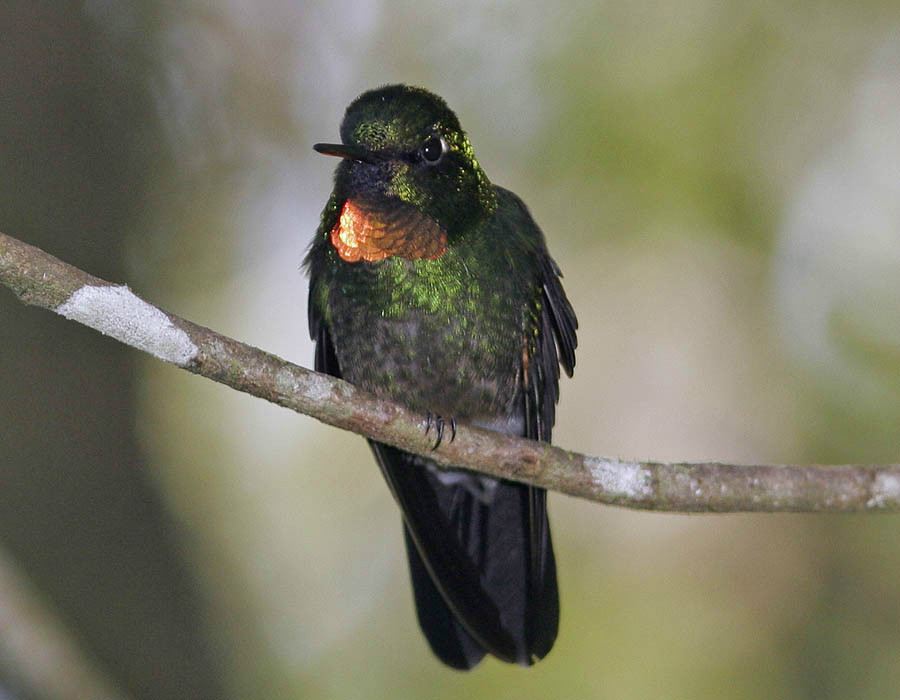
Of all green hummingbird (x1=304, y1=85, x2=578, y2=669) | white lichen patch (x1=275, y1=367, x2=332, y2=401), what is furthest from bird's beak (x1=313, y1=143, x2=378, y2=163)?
white lichen patch (x1=275, y1=367, x2=332, y2=401)

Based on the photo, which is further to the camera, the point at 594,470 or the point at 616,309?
the point at 616,309

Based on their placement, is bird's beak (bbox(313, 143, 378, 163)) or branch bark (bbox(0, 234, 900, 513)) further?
bird's beak (bbox(313, 143, 378, 163))

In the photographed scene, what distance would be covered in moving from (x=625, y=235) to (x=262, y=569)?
3.13m

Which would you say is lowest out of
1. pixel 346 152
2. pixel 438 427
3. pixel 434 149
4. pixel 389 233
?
pixel 438 427

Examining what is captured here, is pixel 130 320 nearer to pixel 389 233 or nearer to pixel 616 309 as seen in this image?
pixel 389 233

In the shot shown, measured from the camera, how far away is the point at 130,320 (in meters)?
2.14

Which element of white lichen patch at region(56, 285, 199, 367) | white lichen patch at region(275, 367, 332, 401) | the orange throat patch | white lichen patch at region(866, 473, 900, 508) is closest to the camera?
white lichen patch at region(56, 285, 199, 367)

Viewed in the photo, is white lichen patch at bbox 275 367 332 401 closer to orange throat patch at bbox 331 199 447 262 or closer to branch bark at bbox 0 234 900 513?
branch bark at bbox 0 234 900 513

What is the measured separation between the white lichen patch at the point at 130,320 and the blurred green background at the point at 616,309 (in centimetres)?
152

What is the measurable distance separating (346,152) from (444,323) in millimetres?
694

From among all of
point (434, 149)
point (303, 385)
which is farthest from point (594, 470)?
point (434, 149)

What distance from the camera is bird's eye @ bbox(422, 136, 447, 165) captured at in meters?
3.21

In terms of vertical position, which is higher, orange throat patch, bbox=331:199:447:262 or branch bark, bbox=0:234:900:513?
orange throat patch, bbox=331:199:447:262

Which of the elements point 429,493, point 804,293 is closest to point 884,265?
point 804,293
